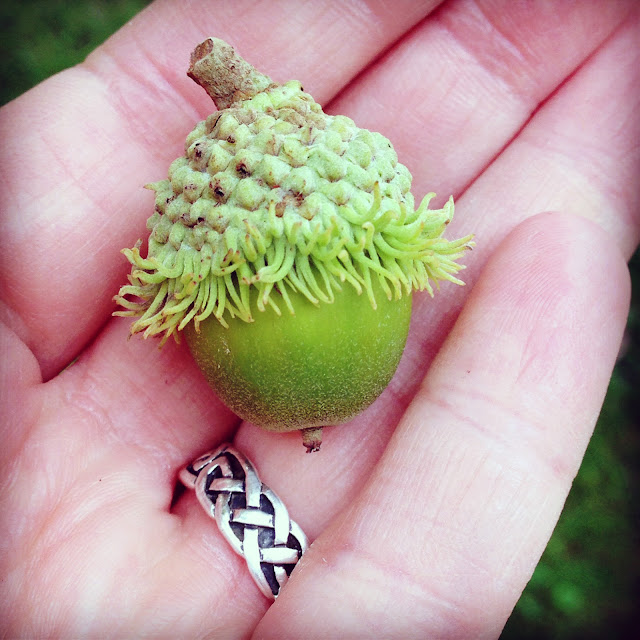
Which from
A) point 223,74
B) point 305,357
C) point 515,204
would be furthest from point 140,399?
point 515,204

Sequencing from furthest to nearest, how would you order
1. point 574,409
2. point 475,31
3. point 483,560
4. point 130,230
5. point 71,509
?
point 475,31
point 130,230
point 71,509
point 574,409
point 483,560

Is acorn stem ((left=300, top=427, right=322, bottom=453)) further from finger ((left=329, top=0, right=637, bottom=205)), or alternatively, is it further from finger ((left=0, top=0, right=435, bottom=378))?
finger ((left=329, top=0, right=637, bottom=205))

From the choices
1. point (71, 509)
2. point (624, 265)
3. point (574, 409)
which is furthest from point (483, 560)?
point (71, 509)

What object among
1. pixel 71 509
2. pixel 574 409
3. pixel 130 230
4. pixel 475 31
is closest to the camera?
pixel 574 409

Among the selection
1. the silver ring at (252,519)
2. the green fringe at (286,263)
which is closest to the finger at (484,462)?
the silver ring at (252,519)

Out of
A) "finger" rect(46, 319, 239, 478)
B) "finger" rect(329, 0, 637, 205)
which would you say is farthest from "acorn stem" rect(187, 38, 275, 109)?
"finger" rect(46, 319, 239, 478)

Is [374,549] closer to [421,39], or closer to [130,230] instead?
[130,230]

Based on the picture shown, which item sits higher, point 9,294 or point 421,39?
point 9,294
